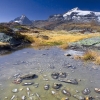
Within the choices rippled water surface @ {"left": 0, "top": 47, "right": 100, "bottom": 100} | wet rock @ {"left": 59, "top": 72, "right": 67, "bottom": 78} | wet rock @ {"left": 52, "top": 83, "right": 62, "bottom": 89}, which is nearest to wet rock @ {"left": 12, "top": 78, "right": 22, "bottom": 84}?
rippled water surface @ {"left": 0, "top": 47, "right": 100, "bottom": 100}

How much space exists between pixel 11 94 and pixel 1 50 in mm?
16209

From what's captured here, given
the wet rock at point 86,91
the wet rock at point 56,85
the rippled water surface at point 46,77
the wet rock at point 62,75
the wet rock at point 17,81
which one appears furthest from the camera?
the wet rock at point 62,75

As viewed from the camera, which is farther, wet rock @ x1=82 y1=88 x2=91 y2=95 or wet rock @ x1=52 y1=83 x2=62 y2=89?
wet rock @ x1=52 y1=83 x2=62 y2=89

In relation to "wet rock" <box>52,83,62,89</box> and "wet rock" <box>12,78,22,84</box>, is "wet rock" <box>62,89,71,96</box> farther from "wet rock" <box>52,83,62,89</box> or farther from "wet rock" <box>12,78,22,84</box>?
"wet rock" <box>12,78,22,84</box>

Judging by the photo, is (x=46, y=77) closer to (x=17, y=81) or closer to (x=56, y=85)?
(x=56, y=85)

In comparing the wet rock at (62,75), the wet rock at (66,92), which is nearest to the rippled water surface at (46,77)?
the wet rock at (66,92)

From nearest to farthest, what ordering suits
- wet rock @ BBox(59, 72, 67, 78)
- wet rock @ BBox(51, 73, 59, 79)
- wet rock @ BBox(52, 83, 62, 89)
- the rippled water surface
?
the rippled water surface
wet rock @ BBox(52, 83, 62, 89)
wet rock @ BBox(51, 73, 59, 79)
wet rock @ BBox(59, 72, 67, 78)

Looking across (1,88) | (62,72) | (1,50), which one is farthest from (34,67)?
(1,50)

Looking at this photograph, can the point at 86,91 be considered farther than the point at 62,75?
No

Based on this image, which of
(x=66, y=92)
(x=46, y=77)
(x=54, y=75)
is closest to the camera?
(x=66, y=92)

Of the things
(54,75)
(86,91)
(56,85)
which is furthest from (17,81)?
(86,91)

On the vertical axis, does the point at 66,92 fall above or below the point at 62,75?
below

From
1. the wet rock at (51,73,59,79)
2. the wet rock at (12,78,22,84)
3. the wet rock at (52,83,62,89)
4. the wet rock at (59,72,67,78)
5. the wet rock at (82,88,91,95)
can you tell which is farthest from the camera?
the wet rock at (59,72,67,78)

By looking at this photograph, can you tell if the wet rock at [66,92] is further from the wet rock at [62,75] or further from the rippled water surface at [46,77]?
the wet rock at [62,75]
